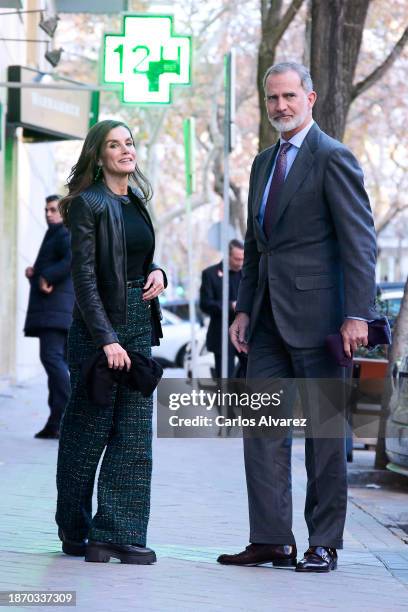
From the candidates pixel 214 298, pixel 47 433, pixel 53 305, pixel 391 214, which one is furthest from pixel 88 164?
pixel 391 214

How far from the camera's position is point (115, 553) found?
6262 millimetres

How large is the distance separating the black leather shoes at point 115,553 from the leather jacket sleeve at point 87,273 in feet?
2.85

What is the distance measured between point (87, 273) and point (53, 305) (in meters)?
6.15

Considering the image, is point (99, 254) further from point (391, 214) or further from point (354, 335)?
point (391, 214)

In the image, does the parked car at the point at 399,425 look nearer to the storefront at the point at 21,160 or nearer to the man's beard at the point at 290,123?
the man's beard at the point at 290,123

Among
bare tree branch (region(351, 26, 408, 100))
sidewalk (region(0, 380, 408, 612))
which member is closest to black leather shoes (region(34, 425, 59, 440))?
sidewalk (region(0, 380, 408, 612))

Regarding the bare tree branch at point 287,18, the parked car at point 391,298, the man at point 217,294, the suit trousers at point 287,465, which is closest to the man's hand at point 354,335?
the suit trousers at point 287,465

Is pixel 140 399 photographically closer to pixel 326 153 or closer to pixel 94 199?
pixel 94 199

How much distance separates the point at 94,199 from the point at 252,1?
28752 millimetres

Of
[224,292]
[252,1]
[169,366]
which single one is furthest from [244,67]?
[224,292]

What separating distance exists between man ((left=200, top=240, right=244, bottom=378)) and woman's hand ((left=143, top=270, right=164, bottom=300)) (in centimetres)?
849

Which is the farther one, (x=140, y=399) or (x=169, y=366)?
(x=169, y=366)

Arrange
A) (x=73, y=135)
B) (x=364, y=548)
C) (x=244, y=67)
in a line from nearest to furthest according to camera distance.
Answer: (x=364, y=548), (x=73, y=135), (x=244, y=67)

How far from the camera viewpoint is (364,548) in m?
7.27
